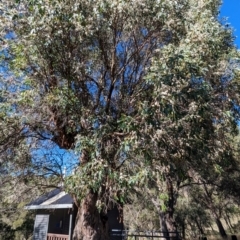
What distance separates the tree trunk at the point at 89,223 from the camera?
699 centimetres

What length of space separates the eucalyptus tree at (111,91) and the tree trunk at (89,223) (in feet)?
0.08

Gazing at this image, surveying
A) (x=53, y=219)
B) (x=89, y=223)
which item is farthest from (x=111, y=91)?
(x=53, y=219)

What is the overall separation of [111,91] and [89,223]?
141 inches

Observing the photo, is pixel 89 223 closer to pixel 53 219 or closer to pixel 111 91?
pixel 111 91

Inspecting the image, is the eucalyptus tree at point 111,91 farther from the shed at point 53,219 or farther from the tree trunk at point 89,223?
the shed at point 53,219

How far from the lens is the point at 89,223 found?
7.07 meters

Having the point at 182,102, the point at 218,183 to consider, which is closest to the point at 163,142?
the point at 182,102

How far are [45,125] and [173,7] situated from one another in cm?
444

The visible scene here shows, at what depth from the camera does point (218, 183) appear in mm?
17594

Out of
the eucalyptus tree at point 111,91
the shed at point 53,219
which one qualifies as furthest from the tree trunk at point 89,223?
the shed at point 53,219

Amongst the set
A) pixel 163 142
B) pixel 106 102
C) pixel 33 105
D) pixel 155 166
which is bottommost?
pixel 155 166

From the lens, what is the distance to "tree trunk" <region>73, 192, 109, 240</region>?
6.99m

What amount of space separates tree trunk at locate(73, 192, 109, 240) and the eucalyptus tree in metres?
0.03

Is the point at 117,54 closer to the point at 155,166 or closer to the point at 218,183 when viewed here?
the point at 155,166
